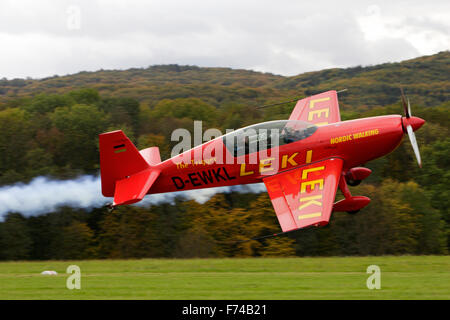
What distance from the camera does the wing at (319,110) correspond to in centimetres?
1574

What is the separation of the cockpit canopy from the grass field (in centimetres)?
325

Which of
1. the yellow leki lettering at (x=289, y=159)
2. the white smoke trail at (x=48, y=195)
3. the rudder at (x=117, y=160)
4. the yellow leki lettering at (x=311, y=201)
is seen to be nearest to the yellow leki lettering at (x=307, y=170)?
the yellow leki lettering at (x=289, y=159)

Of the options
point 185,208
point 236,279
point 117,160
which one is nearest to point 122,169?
point 117,160

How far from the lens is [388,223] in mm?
37312

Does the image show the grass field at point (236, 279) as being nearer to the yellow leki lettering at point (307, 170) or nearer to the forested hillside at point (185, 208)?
the yellow leki lettering at point (307, 170)

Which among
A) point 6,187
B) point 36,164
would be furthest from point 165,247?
point 6,187

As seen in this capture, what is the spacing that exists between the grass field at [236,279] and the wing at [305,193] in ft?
4.83

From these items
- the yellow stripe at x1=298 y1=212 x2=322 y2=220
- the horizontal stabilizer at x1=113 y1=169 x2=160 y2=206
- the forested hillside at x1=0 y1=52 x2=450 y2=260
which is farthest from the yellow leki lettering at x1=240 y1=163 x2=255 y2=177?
the forested hillside at x1=0 y1=52 x2=450 y2=260

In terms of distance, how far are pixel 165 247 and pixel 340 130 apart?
2495cm

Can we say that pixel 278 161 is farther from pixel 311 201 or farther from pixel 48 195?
pixel 48 195

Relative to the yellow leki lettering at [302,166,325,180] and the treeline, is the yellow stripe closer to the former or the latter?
the yellow leki lettering at [302,166,325,180]

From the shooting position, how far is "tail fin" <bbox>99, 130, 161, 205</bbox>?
1416cm

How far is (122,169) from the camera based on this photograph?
14523 millimetres

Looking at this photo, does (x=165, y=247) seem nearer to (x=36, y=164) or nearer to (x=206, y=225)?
(x=206, y=225)
